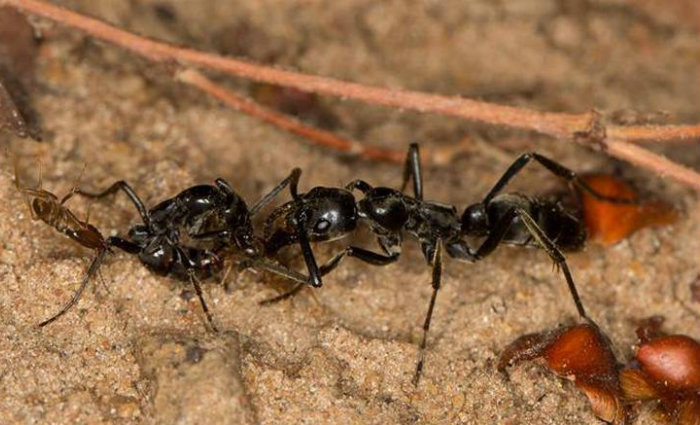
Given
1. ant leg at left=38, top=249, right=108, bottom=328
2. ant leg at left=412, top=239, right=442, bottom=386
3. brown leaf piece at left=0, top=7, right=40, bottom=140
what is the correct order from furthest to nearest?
1. brown leaf piece at left=0, top=7, right=40, bottom=140
2. ant leg at left=412, top=239, right=442, bottom=386
3. ant leg at left=38, top=249, right=108, bottom=328

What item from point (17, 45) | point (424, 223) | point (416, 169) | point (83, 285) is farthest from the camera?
point (17, 45)

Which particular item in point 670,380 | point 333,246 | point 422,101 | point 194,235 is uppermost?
point 422,101

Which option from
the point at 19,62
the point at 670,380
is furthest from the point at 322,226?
the point at 19,62

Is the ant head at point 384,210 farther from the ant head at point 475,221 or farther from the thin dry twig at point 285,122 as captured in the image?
the thin dry twig at point 285,122

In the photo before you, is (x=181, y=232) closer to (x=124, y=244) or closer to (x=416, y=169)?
(x=124, y=244)

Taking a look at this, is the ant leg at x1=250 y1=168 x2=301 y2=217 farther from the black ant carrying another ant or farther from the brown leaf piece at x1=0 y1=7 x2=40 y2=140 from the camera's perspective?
the brown leaf piece at x1=0 y1=7 x2=40 y2=140

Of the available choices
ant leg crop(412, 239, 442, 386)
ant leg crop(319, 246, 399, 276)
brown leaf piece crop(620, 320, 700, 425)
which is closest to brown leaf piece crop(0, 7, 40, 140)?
ant leg crop(319, 246, 399, 276)
